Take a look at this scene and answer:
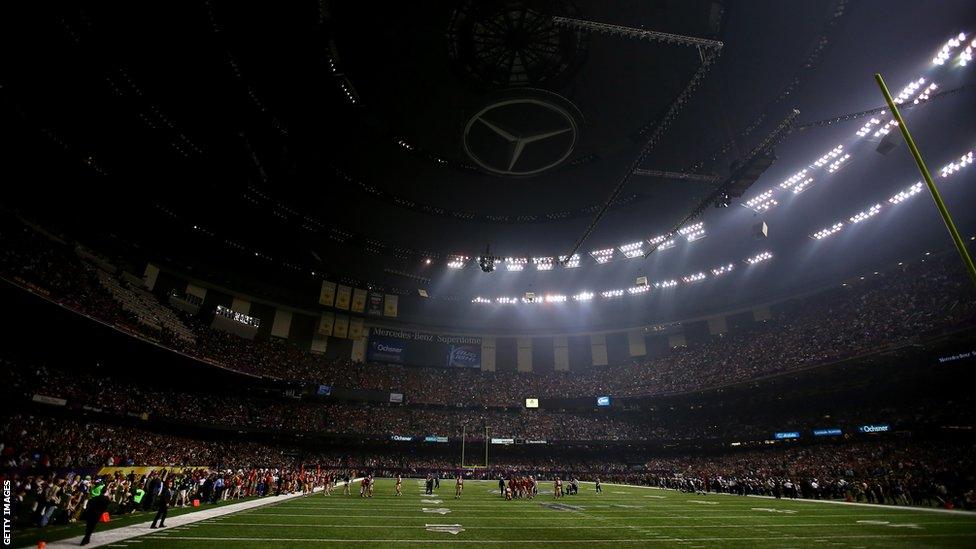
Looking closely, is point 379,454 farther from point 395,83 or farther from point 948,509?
point 948,509

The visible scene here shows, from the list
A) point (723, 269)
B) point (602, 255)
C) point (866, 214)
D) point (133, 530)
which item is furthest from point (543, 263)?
point (133, 530)

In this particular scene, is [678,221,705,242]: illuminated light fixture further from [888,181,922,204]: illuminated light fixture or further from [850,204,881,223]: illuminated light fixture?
[888,181,922,204]: illuminated light fixture

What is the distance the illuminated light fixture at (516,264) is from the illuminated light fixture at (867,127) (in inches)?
925

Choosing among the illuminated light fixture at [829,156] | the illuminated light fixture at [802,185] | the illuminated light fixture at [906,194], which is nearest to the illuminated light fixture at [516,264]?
the illuminated light fixture at [802,185]

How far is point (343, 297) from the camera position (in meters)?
41.6

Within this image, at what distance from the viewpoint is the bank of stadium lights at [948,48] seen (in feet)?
55.4

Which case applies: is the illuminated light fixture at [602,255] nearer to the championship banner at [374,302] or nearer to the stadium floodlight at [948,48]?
the championship banner at [374,302]

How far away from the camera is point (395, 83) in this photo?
18.6 meters

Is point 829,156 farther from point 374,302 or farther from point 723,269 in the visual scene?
point 374,302

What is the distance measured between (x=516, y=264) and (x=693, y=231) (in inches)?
630

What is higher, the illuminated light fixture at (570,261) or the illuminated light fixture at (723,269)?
the illuminated light fixture at (723,269)

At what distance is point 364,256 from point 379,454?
2322 centimetres

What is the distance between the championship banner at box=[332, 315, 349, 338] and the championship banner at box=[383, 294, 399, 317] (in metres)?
7.95

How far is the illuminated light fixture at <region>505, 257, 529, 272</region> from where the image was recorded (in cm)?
3878
